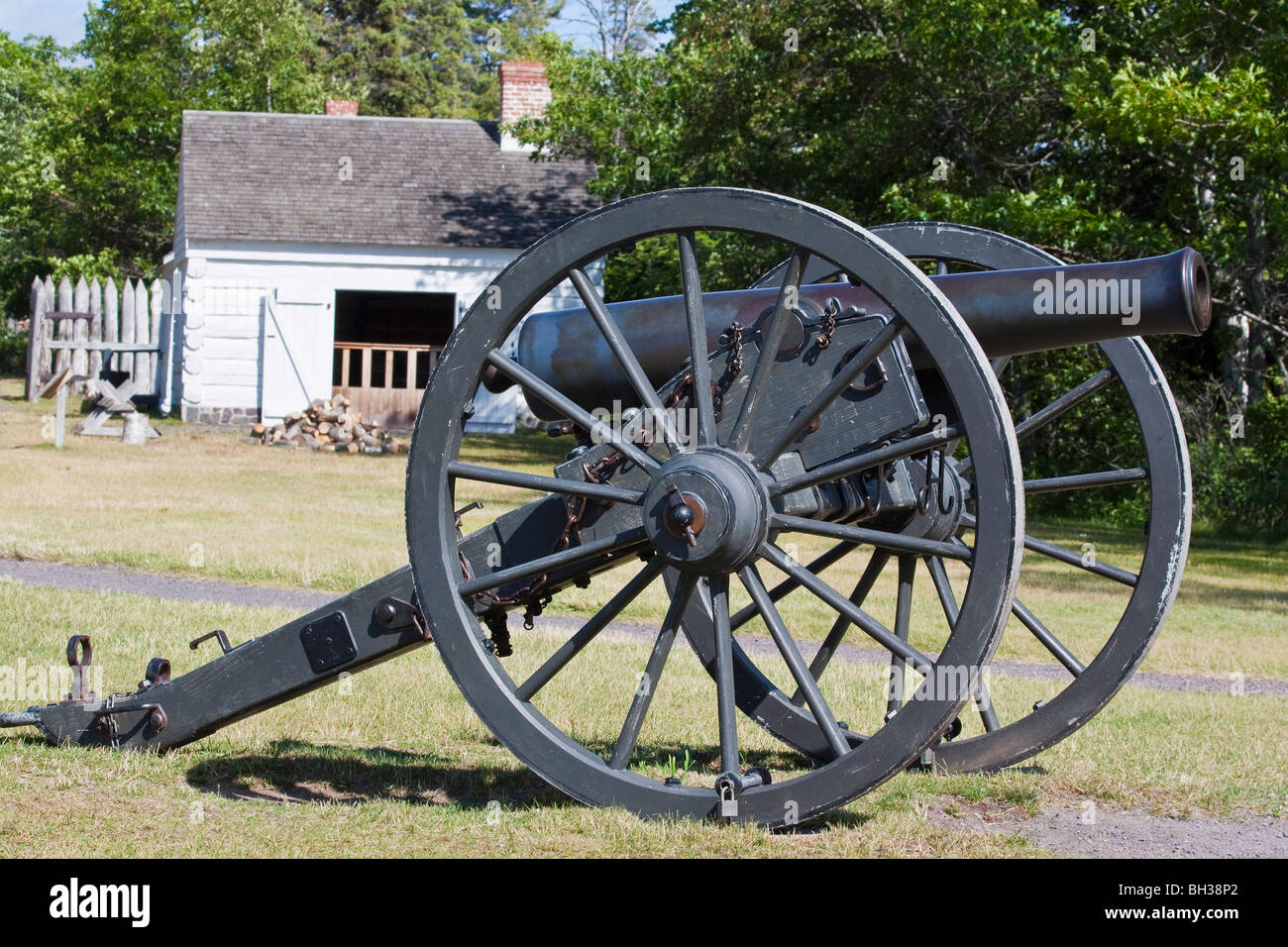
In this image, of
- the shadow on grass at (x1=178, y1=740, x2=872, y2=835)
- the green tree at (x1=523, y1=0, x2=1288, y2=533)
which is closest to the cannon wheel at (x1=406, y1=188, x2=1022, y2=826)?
the shadow on grass at (x1=178, y1=740, x2=872, y2=835)

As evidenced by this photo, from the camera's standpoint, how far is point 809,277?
598cm

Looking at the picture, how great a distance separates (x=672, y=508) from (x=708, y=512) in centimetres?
11

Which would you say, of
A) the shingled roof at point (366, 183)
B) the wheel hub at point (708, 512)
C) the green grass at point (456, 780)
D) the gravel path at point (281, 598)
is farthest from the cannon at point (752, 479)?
the shingled roof at point (366, 183)

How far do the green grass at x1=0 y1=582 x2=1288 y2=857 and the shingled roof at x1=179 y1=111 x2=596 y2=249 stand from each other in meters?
18.9

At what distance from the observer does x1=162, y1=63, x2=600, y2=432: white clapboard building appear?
1027 inches

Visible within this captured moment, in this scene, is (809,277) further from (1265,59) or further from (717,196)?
(1265,59)

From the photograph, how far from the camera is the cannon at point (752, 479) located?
410 centimetres

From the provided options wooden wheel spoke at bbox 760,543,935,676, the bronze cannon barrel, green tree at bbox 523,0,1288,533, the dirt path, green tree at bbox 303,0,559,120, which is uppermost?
green tree at bbox 303,0,559,120

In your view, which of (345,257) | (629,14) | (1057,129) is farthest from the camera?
(629,14)

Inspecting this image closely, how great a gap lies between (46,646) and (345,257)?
1916cm

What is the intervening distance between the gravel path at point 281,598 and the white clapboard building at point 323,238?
15290mm

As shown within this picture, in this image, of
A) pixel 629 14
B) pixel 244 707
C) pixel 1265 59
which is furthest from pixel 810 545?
pixel 629 14

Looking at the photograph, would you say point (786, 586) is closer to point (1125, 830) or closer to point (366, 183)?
point (1125, 830)

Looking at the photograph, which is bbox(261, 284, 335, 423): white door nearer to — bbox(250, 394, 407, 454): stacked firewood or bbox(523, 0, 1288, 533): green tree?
bbox(250, 394, 407, 454): stacked firewood
